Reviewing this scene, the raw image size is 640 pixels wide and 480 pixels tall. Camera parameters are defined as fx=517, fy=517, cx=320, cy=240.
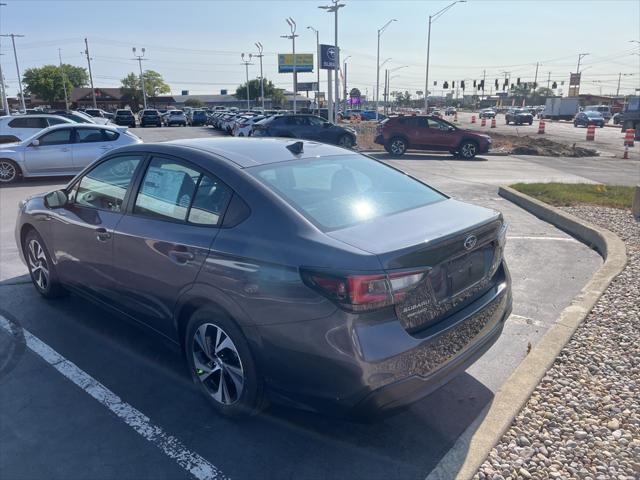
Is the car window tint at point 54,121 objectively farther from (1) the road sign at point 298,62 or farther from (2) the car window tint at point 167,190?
(1) the road sign at point 298,62

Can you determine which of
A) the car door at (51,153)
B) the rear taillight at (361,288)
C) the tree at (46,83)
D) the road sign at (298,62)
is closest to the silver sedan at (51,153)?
the car door at (51,153)

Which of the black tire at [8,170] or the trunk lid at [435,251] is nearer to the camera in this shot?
the trunk lid at [435,251]

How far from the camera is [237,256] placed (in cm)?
294

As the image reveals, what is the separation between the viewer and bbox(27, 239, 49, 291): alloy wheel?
5.02 meters

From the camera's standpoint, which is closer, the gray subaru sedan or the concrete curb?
the gray subaru sedan

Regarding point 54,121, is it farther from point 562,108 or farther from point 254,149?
point 562,108

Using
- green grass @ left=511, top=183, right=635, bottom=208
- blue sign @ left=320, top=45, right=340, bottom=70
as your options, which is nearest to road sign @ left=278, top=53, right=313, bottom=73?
blue sign @ left=320, top=45, right=340, bottom=70

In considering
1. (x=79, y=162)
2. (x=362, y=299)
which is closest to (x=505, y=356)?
(x=362, y=299)

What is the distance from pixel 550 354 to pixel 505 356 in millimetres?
367

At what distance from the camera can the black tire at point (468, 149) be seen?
20578 millimetres

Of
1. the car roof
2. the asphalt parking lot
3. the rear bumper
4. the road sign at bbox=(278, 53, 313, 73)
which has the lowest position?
the asphalt parking lot

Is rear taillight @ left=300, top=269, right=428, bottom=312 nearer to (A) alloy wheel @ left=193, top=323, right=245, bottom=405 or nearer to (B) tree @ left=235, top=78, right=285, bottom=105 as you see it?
(A) alloy wheel @ left=193, top=323, right=245, bottom=405

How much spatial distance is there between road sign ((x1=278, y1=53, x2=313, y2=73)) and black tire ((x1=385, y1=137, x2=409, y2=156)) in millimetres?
55715

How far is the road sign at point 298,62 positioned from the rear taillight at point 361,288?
74076 mm
